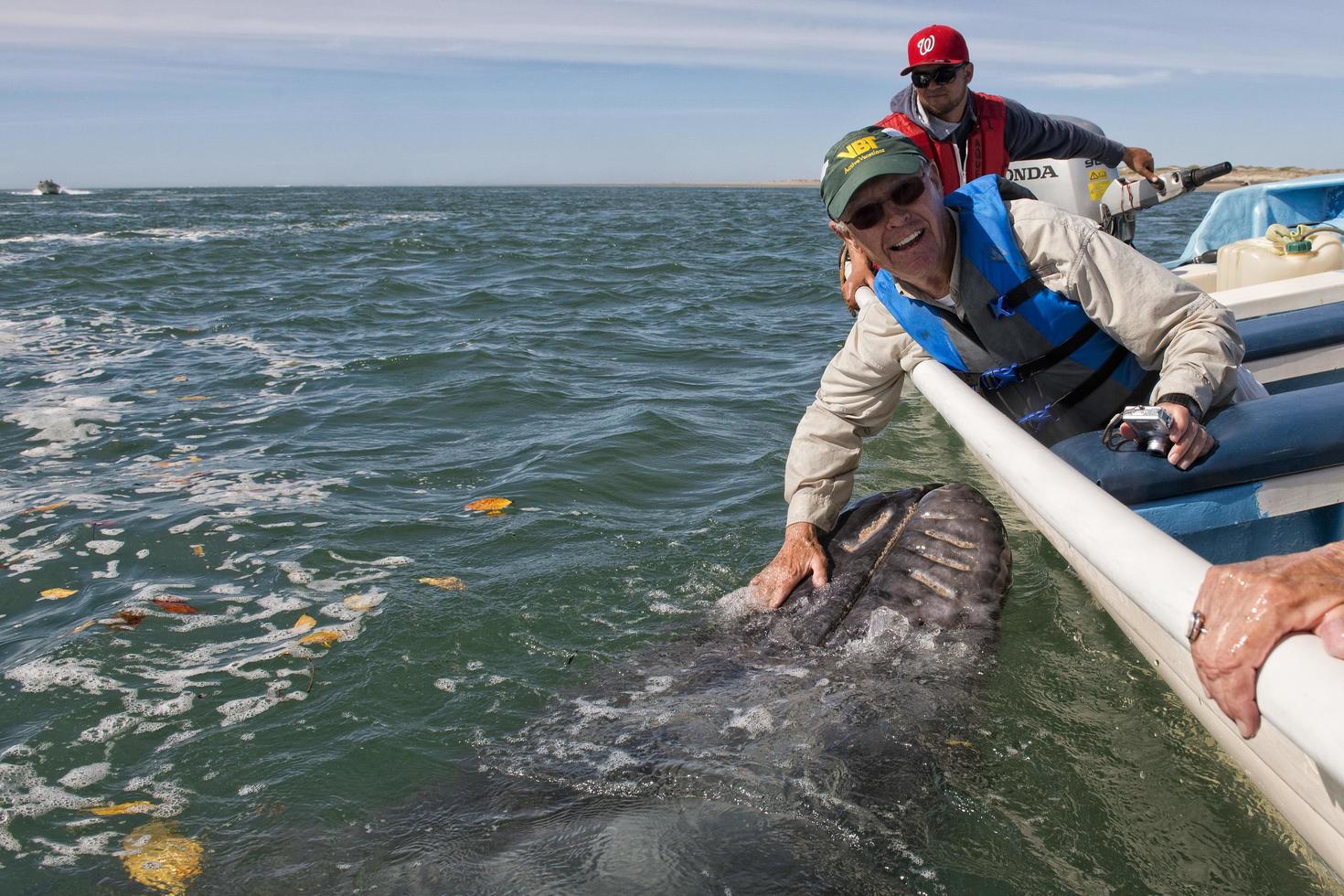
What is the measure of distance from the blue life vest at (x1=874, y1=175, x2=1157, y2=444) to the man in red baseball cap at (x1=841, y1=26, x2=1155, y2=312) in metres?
1.43

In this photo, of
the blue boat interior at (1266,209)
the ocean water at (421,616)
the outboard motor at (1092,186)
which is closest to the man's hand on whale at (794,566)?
the ocean water at (421,616)

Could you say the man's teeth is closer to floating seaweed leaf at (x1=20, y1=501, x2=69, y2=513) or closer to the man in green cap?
the man in green cap

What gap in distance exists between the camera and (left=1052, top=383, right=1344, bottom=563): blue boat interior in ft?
9.18

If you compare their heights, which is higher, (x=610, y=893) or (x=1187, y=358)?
(x=1187, y=358)

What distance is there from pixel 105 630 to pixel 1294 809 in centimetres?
439

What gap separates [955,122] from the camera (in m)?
5.53

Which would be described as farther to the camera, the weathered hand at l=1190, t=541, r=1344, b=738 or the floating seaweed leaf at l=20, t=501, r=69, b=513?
the floating seaweed leaf at l=20, t=501, r=69, b=513

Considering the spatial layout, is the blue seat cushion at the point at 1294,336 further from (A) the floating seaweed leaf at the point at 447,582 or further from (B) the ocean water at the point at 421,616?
(A) the floating seaweed leaf at the point at 447,582

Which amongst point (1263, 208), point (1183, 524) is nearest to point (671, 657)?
point (1183, 524)

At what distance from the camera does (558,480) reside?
6434 millimetres

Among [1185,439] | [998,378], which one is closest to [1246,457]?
[1185,439]

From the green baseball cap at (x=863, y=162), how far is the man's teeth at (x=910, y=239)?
20cm

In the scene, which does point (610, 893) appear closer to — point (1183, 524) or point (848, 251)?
point (1183, 524)

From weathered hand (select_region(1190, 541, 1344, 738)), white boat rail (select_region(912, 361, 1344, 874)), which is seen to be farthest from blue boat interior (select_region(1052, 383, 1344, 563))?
weathered hand (select_region(1190, 541, 1344, 738))
